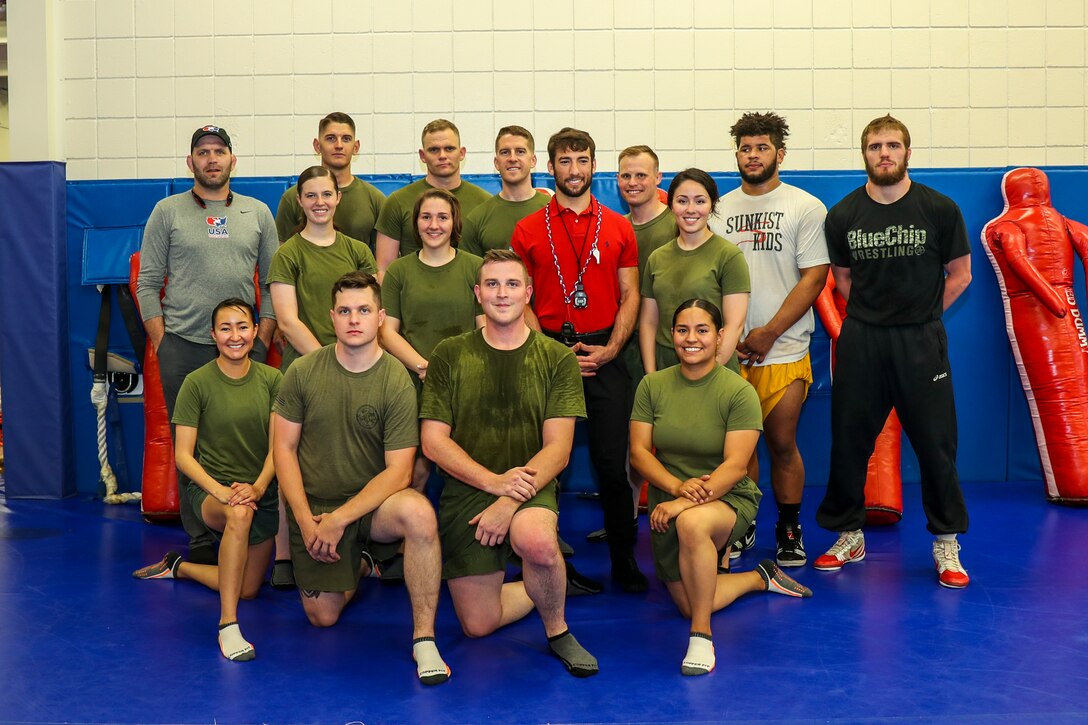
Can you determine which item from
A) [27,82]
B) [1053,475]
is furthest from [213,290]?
[1053,475]

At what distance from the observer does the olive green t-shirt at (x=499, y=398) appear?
373cm

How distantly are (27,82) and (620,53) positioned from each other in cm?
383

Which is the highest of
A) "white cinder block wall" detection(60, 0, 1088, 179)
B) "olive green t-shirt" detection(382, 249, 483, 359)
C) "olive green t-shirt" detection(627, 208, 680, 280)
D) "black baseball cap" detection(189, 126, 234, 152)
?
"white cinder block wall" detection(60, 0, 1088, 179)

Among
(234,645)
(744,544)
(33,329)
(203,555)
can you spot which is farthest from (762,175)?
(33,329)

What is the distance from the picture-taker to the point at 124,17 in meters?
6.56

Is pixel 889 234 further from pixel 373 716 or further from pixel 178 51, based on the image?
pixel 178 51

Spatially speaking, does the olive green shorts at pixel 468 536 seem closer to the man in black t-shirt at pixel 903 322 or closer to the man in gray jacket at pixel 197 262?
the man in black t-shirt at pixel 903 322

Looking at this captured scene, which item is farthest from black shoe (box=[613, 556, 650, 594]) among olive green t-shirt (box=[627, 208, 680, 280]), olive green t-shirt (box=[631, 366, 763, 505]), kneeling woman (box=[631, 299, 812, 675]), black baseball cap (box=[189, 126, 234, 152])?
black baseball cap (box=[189, 126, 234, 152])

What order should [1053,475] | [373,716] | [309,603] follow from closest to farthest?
[373,716] → [309,603] → [1053,475]

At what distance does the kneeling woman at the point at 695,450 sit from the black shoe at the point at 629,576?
0.34m

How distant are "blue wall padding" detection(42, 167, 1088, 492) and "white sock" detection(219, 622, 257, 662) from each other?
3049 mm

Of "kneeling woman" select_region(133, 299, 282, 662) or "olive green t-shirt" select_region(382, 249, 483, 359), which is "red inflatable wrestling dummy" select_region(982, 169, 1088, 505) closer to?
"olive green t-shirt" select_region(382, 249, 483, 359)

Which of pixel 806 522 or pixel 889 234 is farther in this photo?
pixel 806 522

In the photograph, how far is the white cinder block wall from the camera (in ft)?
21.5
